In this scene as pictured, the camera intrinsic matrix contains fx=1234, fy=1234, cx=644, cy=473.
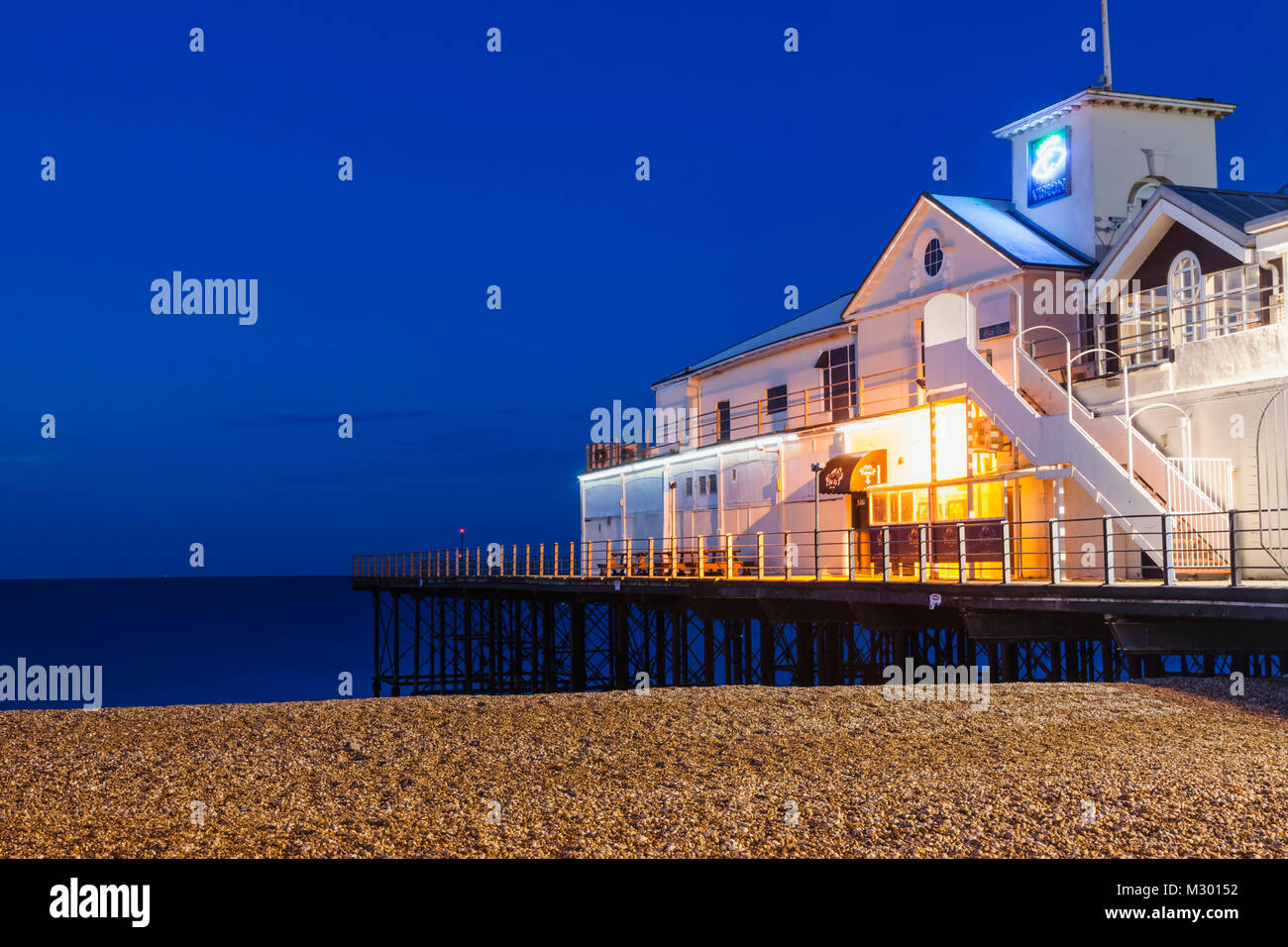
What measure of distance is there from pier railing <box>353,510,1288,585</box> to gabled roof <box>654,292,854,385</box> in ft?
18.6

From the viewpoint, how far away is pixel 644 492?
120 feet

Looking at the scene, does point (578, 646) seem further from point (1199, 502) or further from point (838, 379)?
point (1199, 502)

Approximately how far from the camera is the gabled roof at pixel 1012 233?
80.8 feet

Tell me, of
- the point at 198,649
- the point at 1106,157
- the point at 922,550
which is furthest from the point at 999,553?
the point at 198,649

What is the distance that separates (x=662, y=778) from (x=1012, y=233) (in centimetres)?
1975

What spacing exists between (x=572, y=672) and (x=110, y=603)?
14876cm

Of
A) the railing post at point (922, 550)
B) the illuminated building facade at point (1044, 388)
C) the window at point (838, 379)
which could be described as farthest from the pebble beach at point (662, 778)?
the window at point (838, 379)

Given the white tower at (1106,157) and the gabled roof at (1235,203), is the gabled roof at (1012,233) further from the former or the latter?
the gabled roof at (1235,203)

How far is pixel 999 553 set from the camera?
811 inches

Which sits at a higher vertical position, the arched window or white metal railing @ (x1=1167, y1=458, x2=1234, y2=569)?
the arched window

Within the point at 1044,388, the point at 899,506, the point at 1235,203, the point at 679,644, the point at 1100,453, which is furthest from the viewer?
the point at 679,644

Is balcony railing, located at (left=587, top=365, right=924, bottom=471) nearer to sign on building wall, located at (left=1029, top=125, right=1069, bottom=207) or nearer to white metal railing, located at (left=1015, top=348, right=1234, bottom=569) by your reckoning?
sign on building wall, located at (left=1029, top=125, right=1069, bottom=207)

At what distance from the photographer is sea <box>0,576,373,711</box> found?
71.1 meters

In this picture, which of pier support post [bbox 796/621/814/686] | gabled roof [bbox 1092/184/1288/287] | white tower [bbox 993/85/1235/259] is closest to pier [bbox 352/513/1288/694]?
pier support post [bbox 796/621/814/686]
